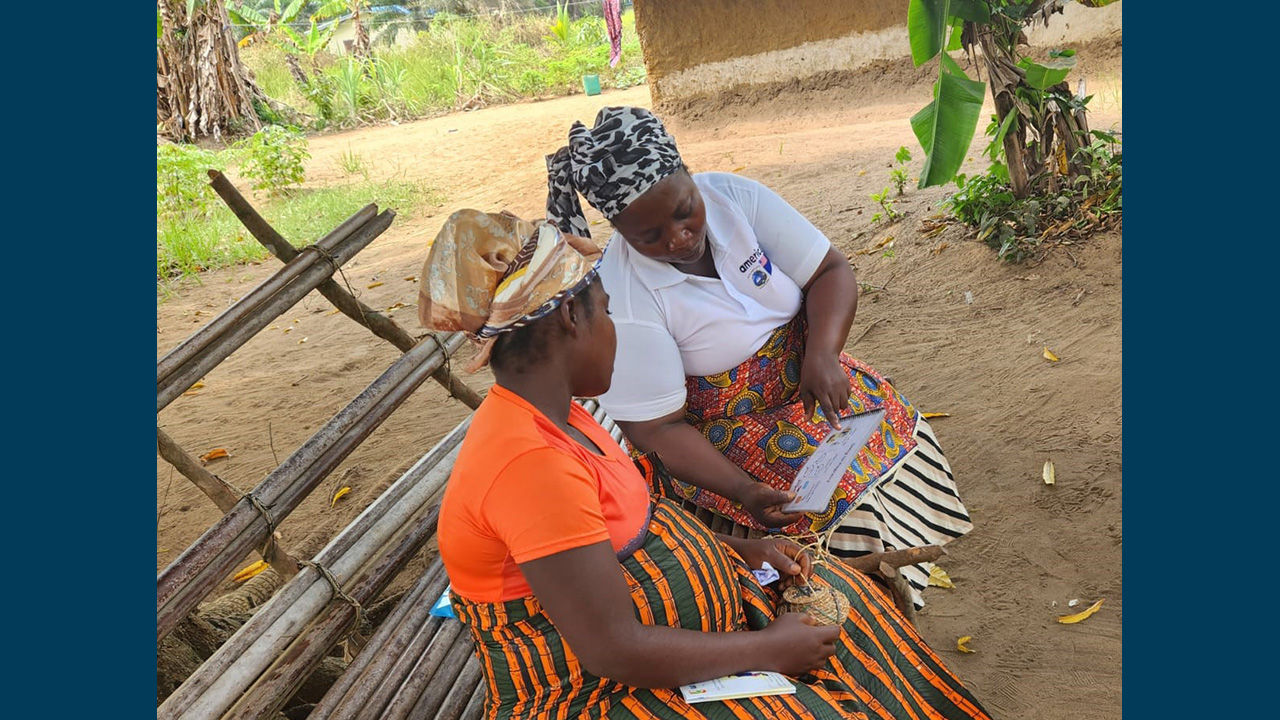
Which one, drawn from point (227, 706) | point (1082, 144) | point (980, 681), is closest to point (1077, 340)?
point (1082, 144)

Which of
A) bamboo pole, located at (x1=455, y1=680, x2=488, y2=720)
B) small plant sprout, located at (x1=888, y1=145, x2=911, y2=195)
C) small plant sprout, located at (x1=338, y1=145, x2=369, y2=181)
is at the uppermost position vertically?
bamboo pole, located at (x1=455, y1=680, x2=488, y2=720)

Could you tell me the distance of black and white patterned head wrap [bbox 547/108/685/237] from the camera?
7.71 ft

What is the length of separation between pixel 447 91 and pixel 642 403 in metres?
16.1

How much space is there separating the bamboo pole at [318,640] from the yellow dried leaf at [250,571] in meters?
1.51

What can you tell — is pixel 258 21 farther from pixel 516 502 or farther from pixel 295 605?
pixel 516 502

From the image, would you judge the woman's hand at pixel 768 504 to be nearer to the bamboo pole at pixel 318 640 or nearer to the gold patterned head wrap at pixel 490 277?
the gold patterned head wrap at pixel 490 277

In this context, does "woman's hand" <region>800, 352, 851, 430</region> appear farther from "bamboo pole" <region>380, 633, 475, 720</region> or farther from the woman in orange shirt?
"bamboo pole" <region>380, 633, 475, 720</region>

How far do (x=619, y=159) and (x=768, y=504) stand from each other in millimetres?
927

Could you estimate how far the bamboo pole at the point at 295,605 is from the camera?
2.28 metres

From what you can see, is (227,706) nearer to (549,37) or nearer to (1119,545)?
(1119,545)

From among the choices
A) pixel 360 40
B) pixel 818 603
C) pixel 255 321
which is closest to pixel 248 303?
A: pixel 255 321

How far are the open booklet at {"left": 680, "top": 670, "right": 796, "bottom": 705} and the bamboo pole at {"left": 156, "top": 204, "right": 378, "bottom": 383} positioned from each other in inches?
95.1

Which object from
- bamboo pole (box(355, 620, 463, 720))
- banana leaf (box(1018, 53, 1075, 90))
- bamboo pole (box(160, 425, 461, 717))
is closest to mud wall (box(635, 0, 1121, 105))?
banana leaf (box(1018, 53, 1075, 90))

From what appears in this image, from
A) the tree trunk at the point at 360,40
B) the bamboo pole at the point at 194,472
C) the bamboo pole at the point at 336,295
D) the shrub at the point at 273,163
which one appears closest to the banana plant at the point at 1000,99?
the bamboo pole at the point at 336,295
